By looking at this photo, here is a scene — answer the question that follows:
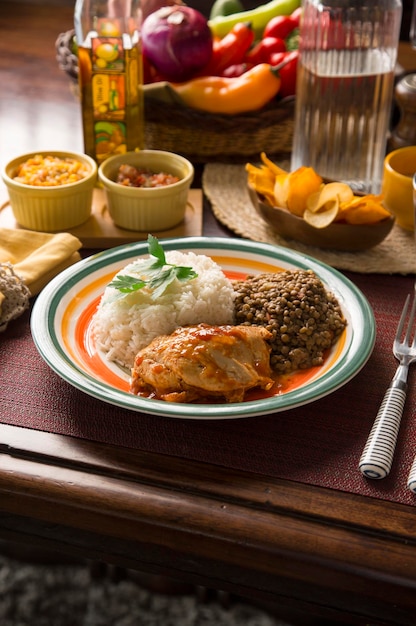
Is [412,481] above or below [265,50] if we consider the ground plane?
below

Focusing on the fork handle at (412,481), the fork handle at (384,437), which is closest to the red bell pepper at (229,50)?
the fork handle at (384,437)

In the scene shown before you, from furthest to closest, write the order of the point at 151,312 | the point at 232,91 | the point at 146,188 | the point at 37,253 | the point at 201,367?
the point at 232,91
the point at 146,188
the point at 37,253
the point at 151,312
the point at 201,367

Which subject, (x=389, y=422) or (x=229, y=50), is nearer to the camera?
(x=389, y=422)

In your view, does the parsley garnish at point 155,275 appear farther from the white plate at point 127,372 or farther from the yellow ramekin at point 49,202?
the yellow ramekin at point 49,202

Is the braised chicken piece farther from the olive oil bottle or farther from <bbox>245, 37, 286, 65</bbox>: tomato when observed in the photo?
<bbox>245, 37, 286, 65</bbox>: tomato

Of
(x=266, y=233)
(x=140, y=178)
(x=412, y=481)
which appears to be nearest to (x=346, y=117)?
(x=266, y=233)

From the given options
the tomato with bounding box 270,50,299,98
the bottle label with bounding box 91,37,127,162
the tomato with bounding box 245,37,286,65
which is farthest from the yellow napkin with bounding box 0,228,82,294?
the tomato with bounding box 245,37,286,65

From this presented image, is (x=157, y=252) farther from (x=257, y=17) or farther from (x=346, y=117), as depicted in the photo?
(x=257, y=17)
